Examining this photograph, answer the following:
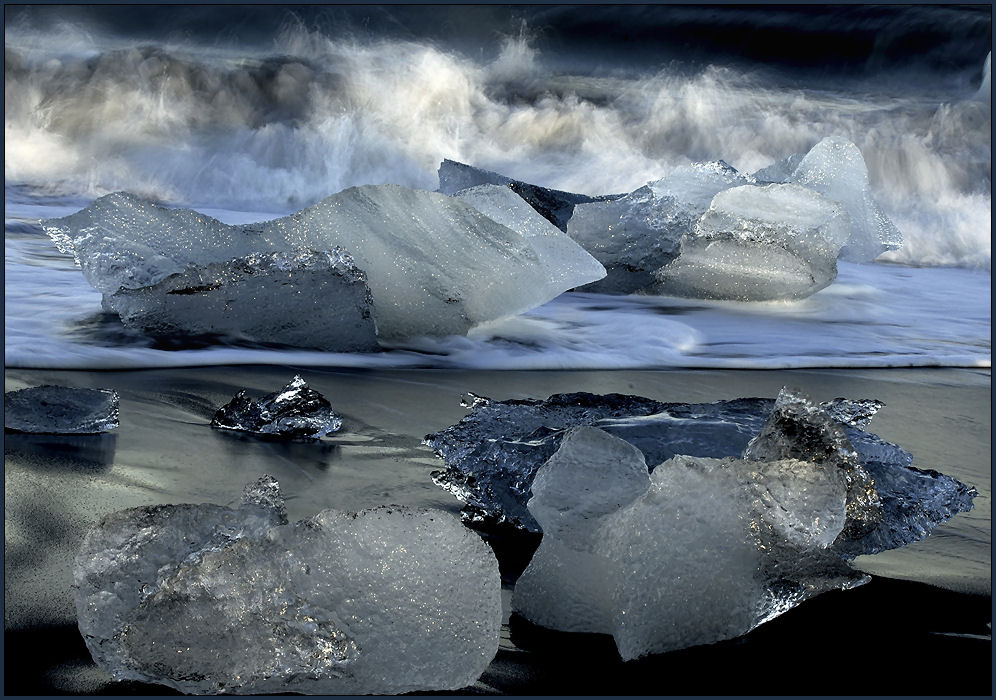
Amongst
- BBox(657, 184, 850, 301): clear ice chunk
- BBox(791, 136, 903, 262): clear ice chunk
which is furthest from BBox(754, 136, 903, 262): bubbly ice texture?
BBox(657, 184, 850, 301): clear ice chunk

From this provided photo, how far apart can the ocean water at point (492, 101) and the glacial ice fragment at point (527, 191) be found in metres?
1.63

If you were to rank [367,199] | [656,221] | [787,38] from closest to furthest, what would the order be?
[367,199] < [656,221] < [787,38]

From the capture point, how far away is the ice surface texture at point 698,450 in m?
1.26

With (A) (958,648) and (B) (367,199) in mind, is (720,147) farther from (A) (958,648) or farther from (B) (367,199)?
(A) (958,648)

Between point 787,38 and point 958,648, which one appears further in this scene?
point 787,38

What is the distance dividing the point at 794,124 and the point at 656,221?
15.3ft

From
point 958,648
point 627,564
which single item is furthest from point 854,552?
point 627,564

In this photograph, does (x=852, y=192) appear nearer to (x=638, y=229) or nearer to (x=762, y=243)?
(x=762, y=243)

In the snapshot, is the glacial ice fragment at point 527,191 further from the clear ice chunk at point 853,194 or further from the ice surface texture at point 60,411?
the ice surface texture at point 60,411

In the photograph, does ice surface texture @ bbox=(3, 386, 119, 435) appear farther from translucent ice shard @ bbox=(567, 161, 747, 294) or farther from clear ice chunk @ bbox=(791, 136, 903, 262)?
clear ice chunk @ bbox=(791, 136, 903, 262)

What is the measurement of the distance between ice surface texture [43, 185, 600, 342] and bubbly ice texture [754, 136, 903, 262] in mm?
1464

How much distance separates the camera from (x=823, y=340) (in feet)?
9.52

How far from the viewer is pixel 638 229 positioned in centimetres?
334

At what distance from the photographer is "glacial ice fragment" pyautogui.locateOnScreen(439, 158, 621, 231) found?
12.2ft
